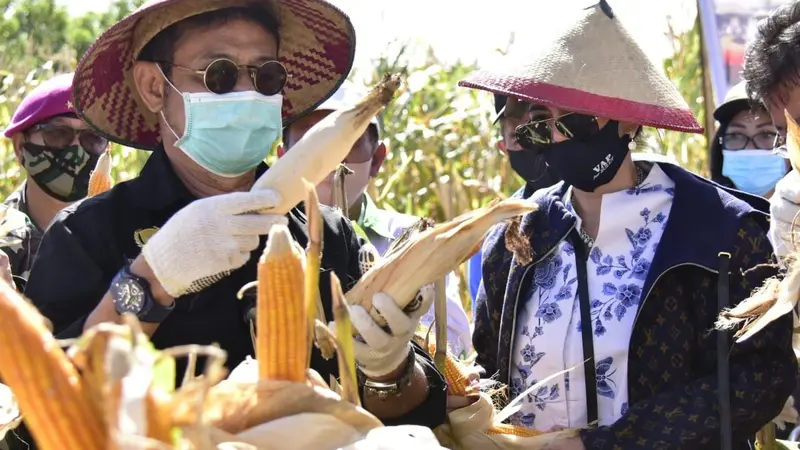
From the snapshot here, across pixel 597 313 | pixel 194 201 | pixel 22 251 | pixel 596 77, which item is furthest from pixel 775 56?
pixel 22 251

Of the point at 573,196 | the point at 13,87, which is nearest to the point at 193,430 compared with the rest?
the point at 573,196

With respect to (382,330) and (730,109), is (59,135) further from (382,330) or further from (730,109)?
(730,109)

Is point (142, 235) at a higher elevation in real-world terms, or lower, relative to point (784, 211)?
higher

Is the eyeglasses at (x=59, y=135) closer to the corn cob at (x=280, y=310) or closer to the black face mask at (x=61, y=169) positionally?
the black face mask at (x=61, y=169)

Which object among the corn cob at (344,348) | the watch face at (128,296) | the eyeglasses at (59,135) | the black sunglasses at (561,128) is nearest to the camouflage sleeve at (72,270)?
the watch face at (128,296)

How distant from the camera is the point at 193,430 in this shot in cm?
145

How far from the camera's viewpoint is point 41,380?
1.40m

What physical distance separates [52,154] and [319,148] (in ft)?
8.05

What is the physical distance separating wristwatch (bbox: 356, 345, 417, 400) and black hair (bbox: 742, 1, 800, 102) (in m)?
1.31

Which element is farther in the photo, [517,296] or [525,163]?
[525,163]

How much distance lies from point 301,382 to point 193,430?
0.35 m

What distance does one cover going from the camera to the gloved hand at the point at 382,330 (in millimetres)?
2271

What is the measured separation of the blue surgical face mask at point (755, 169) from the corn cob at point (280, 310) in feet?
11.5

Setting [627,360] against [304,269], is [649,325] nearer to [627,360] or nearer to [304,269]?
[627,360]
